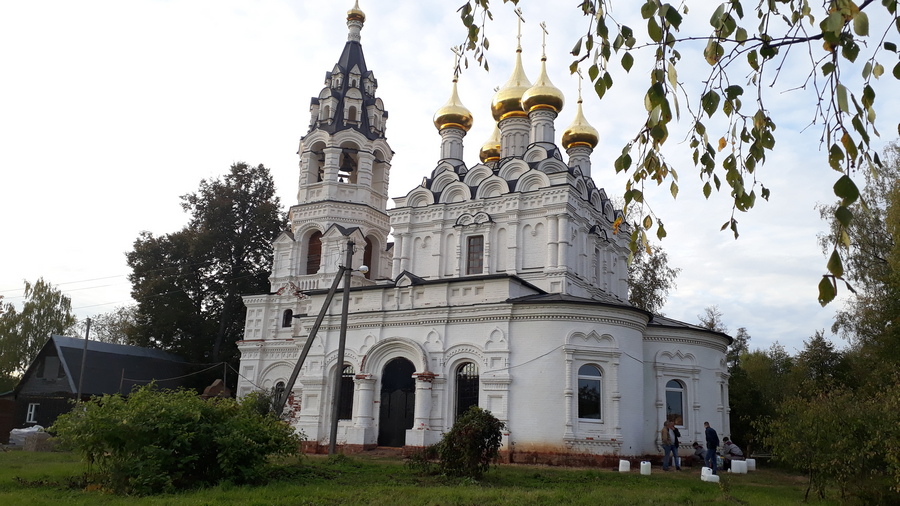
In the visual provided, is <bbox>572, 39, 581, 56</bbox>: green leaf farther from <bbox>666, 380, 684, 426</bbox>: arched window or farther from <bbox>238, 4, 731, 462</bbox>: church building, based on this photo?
<bbox>666, 380, 684, 426</bbox>: arched window

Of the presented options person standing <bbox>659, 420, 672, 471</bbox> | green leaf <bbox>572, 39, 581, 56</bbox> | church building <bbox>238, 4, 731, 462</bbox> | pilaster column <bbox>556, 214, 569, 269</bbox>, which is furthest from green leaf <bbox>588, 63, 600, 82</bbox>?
pilaster column <bbox>556, 214, 569, 269</bbox>

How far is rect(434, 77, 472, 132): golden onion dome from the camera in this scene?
27938 mm

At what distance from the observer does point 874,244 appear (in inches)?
981

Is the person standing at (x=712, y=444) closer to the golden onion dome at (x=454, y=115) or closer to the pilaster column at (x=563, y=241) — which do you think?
the pilaster column at (x=563, y=241)

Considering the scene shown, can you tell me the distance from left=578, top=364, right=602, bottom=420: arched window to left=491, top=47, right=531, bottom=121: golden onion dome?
12.1m

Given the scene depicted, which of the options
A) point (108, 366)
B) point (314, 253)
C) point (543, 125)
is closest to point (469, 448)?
point (543, 125)

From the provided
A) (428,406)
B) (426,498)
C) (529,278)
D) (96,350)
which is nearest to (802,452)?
(426,498)

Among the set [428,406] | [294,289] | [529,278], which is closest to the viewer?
[428,406]

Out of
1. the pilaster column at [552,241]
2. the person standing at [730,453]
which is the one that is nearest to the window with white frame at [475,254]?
the pilaster column at [552,241]

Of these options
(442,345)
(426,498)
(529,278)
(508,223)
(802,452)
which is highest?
(508,223)

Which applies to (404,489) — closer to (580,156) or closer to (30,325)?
(580,156)

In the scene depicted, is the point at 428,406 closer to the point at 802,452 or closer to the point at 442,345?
the point at 442,345

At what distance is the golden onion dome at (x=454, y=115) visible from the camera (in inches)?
1100

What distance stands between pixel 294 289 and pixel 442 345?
10.6m
